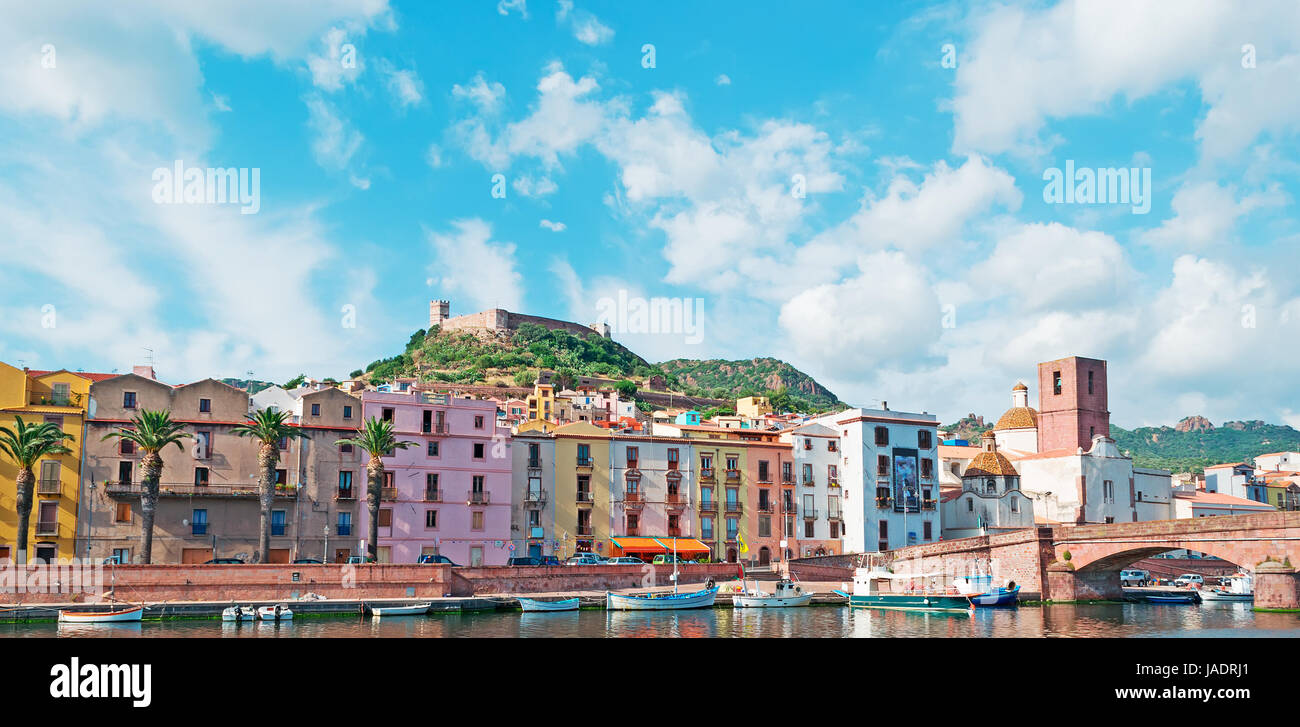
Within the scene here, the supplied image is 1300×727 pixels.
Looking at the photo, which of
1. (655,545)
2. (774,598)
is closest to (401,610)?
(774,598)

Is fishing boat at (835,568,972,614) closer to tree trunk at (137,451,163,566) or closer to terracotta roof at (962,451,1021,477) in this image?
terracotta roof at (962,451,1021,477)

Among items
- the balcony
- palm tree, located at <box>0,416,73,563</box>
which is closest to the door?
the balcony

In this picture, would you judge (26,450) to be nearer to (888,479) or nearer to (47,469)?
(47,469)

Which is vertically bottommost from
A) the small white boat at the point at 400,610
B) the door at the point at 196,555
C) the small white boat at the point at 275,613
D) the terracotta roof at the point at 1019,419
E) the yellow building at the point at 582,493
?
the small white boat at the point at 400,610

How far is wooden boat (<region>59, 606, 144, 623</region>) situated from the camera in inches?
1889

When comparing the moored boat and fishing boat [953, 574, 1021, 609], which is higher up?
the moored boat

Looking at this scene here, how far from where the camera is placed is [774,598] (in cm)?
6284

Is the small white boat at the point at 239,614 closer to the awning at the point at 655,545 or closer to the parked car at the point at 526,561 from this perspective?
the parked car at the point at 526,561

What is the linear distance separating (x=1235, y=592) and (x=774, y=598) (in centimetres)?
3946

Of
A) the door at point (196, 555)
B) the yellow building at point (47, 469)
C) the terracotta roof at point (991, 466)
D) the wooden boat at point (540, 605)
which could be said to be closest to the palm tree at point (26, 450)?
the yellow building at point (47, 469)

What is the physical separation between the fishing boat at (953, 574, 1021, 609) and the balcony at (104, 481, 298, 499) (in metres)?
43.4

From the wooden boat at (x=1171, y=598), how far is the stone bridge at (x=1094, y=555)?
418cm

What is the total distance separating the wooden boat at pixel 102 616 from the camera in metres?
48.0
